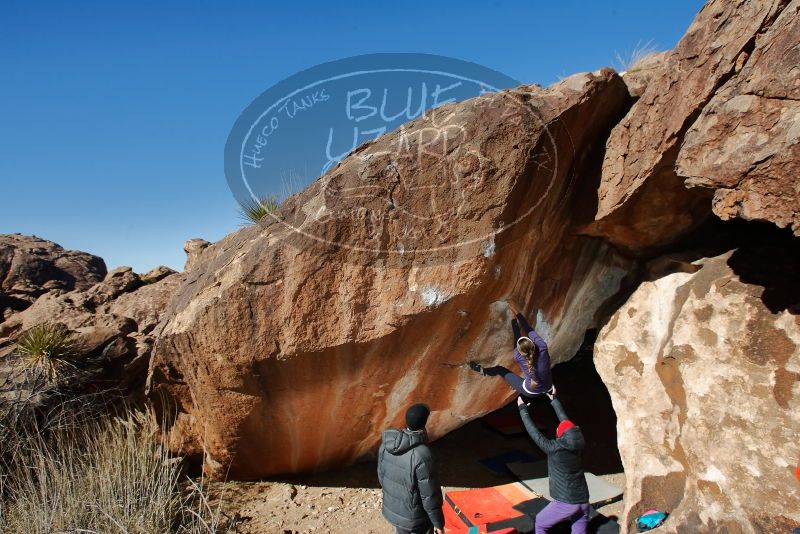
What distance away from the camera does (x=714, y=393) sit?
401cm

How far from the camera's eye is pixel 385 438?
3650 millimetres

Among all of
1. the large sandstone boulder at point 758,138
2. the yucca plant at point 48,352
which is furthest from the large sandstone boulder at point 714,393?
the yucca plant at point 48,352

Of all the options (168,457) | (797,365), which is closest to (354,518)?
(168,457)

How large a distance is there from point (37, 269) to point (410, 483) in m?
10.7

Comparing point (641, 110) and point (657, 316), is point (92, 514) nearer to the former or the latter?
point (657, 316)

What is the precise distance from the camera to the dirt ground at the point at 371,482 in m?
4.95

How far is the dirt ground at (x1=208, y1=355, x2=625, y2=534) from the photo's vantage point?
495 centimetres

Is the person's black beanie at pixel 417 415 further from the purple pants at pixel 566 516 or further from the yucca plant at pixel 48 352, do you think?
the yucca plant at pixel 48 352

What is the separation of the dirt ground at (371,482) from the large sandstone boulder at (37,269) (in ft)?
18.8

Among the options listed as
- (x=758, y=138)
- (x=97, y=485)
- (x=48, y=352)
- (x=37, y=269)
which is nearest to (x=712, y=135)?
(x=758, y=138)

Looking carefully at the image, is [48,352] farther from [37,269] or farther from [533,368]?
[37,269]

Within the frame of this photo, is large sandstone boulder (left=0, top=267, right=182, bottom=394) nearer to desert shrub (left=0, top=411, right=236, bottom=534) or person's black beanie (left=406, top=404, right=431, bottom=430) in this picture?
desert shrub (left=0, top=411, right=236, bottom=534)

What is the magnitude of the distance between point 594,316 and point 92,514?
5240mm

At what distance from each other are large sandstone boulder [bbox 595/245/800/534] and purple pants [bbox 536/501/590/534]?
43 centimetres
